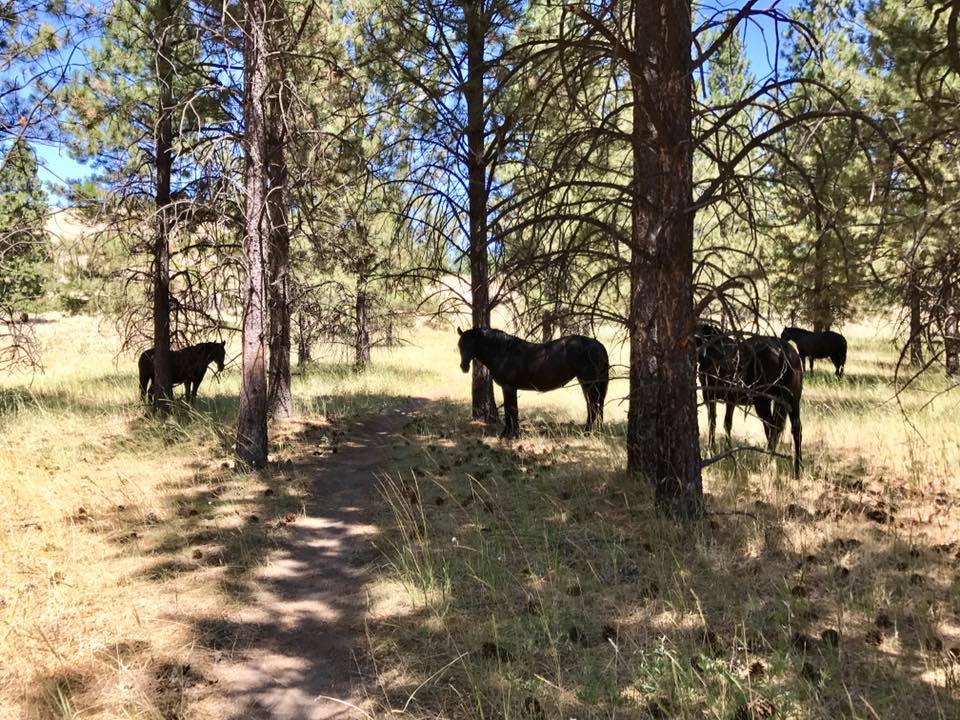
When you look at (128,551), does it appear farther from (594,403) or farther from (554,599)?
(594,403)

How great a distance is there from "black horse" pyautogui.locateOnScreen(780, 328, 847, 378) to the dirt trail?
1621 centimetres

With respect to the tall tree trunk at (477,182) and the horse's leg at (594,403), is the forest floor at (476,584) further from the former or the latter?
the tall tree trunk at (477,182)

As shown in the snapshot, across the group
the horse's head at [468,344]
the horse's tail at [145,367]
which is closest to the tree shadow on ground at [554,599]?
the horse's head at [468,344]

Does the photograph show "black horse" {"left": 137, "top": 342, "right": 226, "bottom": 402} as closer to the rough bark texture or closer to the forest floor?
the forest floor

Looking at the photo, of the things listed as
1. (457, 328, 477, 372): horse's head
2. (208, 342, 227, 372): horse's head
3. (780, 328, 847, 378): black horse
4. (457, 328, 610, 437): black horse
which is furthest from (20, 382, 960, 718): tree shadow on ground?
(780, 328, 847, 378): black horse

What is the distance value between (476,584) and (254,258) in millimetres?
5477

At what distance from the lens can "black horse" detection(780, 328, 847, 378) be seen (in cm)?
1930

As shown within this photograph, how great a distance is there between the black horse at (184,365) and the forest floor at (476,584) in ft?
11.6

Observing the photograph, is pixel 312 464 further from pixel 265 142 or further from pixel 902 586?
pixel 902 586

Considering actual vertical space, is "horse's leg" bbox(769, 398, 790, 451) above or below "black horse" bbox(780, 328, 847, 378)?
below

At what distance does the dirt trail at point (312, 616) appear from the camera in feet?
12.0

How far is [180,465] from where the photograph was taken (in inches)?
330

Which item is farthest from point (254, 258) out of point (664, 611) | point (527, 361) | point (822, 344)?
point (822, 344)

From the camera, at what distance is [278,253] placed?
10898 millimetres
